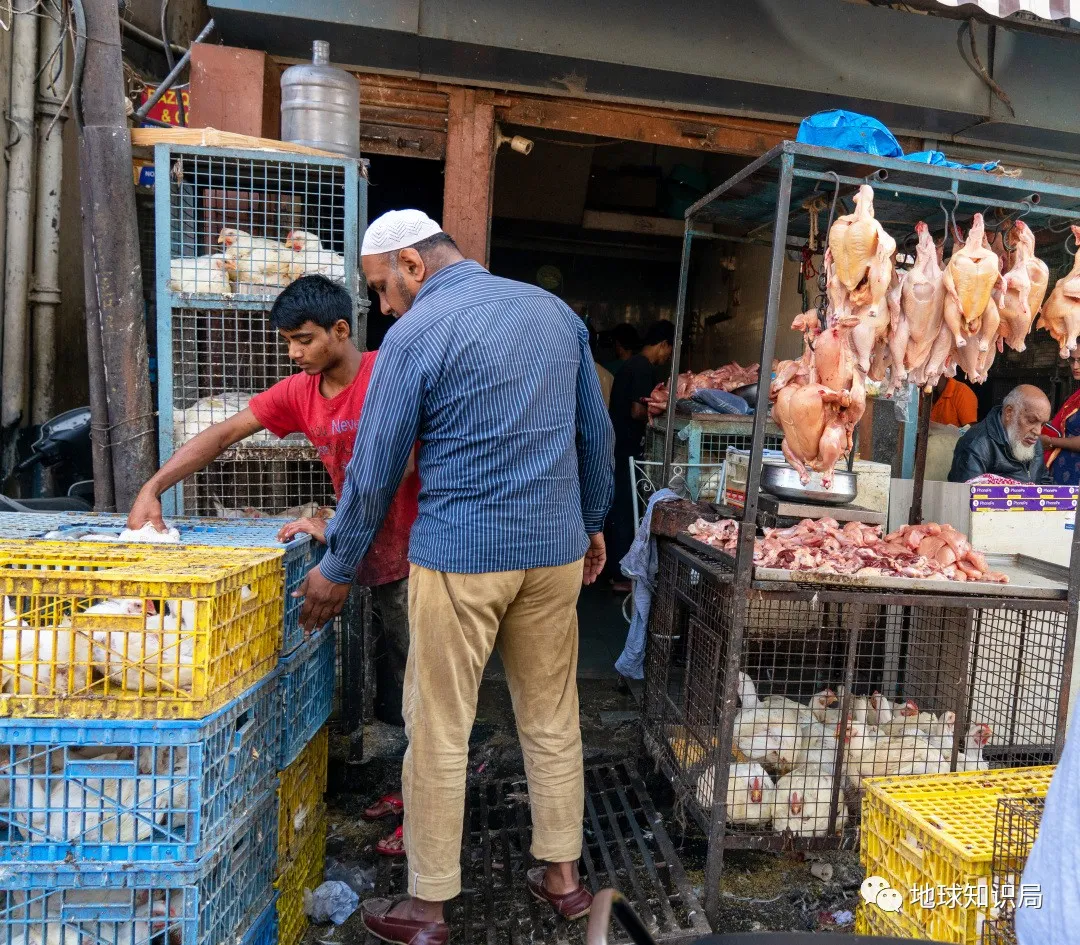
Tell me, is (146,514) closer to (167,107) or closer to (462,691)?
(462,691)

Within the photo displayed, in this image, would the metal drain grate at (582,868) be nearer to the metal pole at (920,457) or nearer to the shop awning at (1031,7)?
the metal pole at (920,457)

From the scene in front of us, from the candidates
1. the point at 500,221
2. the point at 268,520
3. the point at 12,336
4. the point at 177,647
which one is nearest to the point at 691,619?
the point at 268,520

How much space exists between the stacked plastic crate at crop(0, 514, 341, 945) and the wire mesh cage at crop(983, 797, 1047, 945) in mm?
2124

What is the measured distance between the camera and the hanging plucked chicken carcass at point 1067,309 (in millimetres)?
3438

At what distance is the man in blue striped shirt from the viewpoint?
250 cm

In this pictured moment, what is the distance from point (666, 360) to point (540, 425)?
564 centimetres

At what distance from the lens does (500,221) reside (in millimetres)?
9141

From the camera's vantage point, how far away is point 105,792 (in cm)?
199

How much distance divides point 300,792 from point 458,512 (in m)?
1.30

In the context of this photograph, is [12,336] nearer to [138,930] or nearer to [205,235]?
[205,235]

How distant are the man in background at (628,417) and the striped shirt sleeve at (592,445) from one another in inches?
154

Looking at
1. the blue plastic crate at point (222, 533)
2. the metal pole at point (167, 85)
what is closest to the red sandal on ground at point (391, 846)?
the blue plastic crate at point (222, 533)

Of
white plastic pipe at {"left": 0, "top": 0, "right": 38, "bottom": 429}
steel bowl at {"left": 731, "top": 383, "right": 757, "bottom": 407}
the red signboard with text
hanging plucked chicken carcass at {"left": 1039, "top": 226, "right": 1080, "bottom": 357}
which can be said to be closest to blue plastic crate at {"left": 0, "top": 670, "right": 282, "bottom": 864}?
hanging plucked chicken carcass at {"left": 1039, "top": 226, "right": 1080, "bottom": 357}

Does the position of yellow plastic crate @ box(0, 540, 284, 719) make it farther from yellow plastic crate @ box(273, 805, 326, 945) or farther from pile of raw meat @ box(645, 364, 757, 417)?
pile of raw meat @ box(645, 364, 757, 417)
